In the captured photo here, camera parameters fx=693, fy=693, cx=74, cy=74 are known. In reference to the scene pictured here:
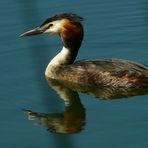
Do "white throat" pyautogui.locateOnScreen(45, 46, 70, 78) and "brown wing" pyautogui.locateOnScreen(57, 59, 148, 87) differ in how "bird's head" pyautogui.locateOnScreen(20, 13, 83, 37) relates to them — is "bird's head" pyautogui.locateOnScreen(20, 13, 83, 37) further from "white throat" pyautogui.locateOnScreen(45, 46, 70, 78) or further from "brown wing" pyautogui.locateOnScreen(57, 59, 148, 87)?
"brown wing" pyautogui.locateOnScreen(57, 59, 148, 87)

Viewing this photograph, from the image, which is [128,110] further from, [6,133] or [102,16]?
[102,16]

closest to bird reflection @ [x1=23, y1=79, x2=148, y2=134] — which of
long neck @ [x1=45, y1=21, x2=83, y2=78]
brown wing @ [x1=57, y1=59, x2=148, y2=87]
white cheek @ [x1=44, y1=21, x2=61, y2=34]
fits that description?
brown wing @ [x1=57, y1=59, x2=148, y2=87]

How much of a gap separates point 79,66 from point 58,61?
0.54m

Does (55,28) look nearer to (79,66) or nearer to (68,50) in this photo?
(68,50)

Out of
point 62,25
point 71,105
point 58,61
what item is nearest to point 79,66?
point 58,61

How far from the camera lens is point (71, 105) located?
8.57 m

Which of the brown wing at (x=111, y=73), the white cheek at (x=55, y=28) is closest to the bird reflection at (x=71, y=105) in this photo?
the brown wing at (x=111, y=73)

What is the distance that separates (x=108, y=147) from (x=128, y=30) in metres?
4.90

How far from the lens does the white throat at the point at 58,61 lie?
9866mm

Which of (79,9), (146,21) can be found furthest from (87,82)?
(146,21)

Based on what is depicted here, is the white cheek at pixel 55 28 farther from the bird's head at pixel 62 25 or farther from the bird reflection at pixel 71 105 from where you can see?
the bird reflection at pixel 71 105

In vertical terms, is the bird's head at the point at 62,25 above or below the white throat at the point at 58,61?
above

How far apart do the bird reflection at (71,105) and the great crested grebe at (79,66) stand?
9 cm

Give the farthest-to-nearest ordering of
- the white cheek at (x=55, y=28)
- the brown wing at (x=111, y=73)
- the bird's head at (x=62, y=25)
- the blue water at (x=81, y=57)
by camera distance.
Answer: the white cheek at (x=55, y=28), the bird's head at (x=62, y=25), the brown wing at (x=111, y=73), the blue water at (x=81, y=57)
